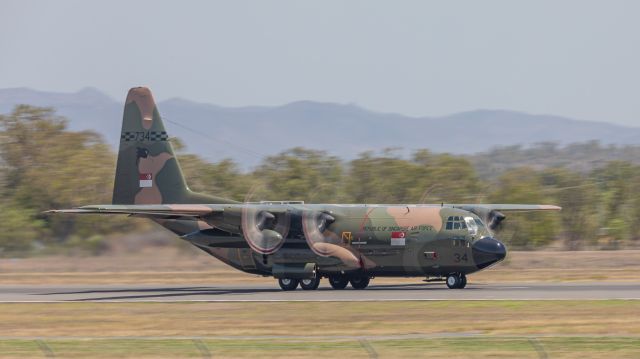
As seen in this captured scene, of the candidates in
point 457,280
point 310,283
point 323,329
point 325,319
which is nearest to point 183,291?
point 310,283

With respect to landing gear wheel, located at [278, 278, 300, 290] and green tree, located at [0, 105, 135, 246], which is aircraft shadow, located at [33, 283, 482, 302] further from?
green tree, located at [0, 105, 135, 246]

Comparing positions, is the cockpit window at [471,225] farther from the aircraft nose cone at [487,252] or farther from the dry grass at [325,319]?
the dry grass at [325,319]

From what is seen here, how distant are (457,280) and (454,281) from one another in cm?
14

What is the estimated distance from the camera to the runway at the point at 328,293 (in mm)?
34594

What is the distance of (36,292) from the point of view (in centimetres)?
4119

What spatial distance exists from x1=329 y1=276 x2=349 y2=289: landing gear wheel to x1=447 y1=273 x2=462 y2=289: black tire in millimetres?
4174

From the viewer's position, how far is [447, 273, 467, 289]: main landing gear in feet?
126

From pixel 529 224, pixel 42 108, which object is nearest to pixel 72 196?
pixel 42 108

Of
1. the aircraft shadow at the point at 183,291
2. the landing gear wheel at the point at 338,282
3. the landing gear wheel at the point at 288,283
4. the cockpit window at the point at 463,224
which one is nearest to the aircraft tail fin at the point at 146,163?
the aircraft shadow at the point at 183,291

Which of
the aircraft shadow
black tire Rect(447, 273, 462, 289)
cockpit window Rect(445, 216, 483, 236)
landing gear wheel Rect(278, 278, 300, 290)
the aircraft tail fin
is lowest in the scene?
the aircraft shadow

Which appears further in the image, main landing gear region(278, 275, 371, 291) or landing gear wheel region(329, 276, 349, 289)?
landing gear wheel region(329, 276, 349, 289)

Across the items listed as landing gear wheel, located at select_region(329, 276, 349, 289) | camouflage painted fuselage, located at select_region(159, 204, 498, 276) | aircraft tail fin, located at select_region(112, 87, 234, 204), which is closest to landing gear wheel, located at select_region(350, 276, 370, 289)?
landing gear wheel, located at select_region(329, 276, 349, 289)

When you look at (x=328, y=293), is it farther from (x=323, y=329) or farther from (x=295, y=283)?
(x=323, y=329)

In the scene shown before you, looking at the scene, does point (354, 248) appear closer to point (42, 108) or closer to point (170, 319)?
point (170, 319)
